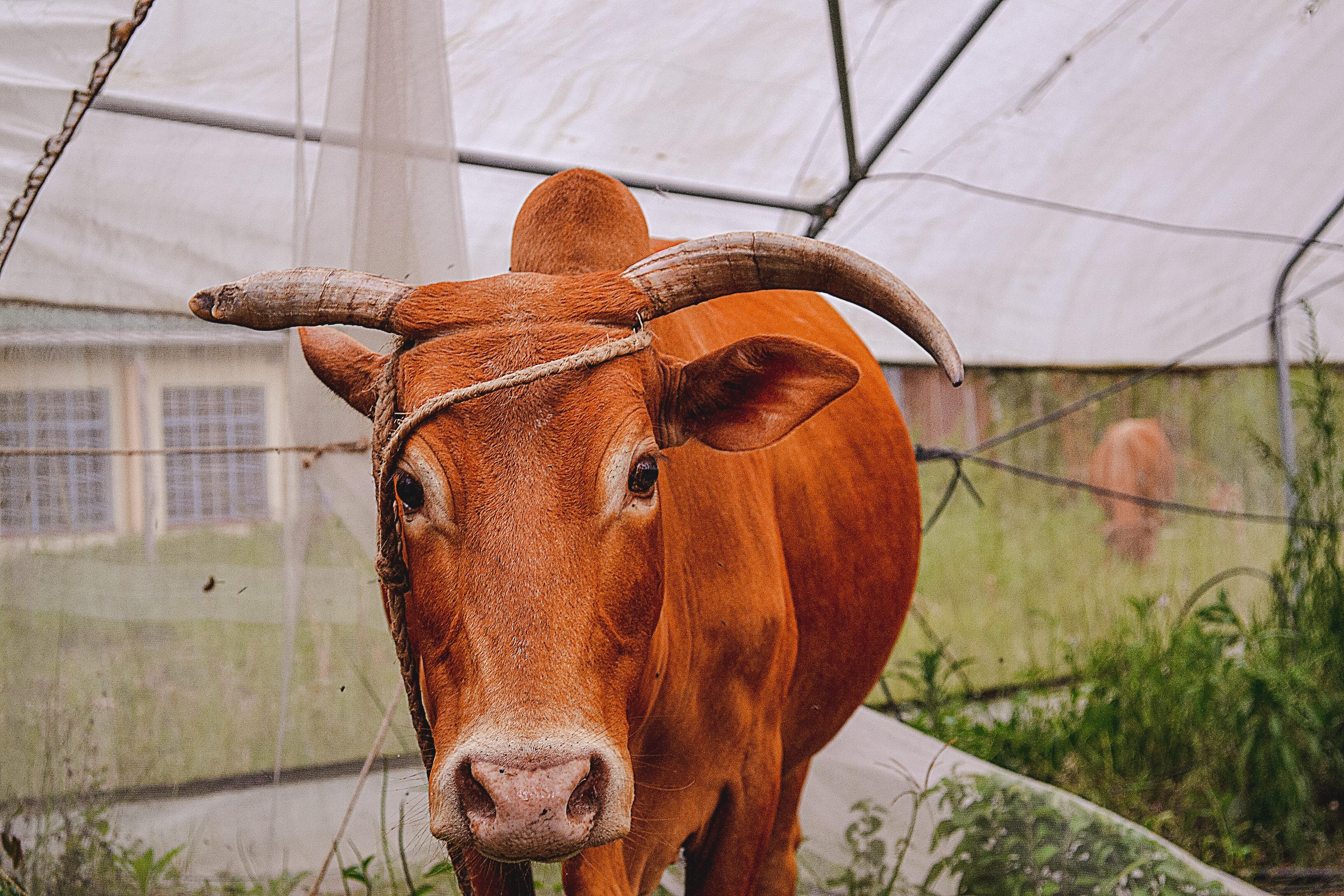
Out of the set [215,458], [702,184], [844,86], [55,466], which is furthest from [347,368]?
[702,184]

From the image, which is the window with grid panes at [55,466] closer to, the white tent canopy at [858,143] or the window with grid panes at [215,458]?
the window with grid panes at [215,458]

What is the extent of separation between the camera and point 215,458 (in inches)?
109

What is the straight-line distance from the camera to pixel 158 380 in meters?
2.73

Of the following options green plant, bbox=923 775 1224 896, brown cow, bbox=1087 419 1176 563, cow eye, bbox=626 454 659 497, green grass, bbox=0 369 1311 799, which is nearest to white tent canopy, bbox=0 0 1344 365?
brown cow, bbox=1087 419 1176 563

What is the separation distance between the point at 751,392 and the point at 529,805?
2.69ft

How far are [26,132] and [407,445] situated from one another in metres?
1.53

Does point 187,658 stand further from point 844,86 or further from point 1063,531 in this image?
point 1063,531

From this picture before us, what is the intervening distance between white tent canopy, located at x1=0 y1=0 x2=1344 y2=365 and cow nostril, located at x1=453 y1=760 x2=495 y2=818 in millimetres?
1388

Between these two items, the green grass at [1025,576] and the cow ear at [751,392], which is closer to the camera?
the cow ear at [751,392]

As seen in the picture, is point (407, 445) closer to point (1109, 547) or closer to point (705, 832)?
point (705, 832)

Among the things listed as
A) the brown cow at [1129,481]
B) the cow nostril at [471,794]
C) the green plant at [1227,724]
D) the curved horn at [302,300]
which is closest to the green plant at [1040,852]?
the green plant at [1227,724]

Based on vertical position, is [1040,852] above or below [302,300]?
below

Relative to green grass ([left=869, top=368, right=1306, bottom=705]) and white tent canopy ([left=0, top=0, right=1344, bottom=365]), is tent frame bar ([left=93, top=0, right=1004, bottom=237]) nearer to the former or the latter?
white tent canopy ([left=0, top=0, right=1344, bottom=365])

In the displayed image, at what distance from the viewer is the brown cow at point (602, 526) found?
1350mm
